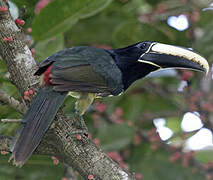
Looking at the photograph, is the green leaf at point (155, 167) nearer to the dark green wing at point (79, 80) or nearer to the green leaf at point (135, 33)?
the green leaf at point (135, 33)

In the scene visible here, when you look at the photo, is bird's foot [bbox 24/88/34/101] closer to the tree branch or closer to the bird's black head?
the tree branch

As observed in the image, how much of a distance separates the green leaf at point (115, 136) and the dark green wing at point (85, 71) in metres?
Result: 0.73

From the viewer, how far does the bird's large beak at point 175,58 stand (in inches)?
114

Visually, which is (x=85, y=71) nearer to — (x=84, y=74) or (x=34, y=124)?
(x=84, y=74)

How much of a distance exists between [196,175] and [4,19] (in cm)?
237

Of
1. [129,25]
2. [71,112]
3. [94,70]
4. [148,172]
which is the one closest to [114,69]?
[94,70]

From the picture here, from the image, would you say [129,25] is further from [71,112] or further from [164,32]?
[71,112]

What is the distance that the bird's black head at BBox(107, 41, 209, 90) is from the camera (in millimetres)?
2912

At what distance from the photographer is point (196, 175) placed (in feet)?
13.0

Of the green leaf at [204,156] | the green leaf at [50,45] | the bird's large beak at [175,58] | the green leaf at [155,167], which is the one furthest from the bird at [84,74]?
the green leaf at [204,156]

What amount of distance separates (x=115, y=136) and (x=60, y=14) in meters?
1.19

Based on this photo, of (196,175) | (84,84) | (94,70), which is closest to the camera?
(84,84)

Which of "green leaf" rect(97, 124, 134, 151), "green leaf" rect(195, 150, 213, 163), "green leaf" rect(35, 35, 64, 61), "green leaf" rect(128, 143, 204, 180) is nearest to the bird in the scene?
"green leaf" rect(35, 35, 64, 61)

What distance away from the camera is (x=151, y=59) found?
3072 mm
